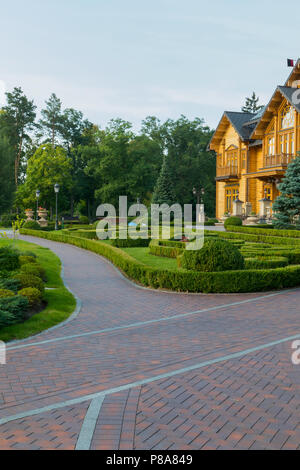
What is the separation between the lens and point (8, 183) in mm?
42750

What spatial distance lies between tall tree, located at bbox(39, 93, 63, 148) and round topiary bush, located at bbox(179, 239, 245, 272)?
54.2m

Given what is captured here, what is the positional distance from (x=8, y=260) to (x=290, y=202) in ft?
66.4

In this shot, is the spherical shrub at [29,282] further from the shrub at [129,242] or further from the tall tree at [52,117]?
the tall tree at [52,117]

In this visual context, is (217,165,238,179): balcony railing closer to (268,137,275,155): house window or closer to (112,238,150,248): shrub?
(268,137,275,155): house window

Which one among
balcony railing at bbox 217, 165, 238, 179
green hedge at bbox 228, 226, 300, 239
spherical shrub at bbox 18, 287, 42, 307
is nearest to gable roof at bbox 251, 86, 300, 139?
balcony railing at bbox 217, 165, 238, 179

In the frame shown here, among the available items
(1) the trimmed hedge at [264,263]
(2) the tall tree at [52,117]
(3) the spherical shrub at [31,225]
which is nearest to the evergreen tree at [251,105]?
(2) the tall tree at [52,117]

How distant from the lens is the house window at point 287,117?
35534 millimetres

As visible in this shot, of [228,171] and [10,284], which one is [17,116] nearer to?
[228,171]

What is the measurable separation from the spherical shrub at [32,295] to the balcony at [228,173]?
3454cm

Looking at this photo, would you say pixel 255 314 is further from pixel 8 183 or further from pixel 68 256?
pixel 8 183
